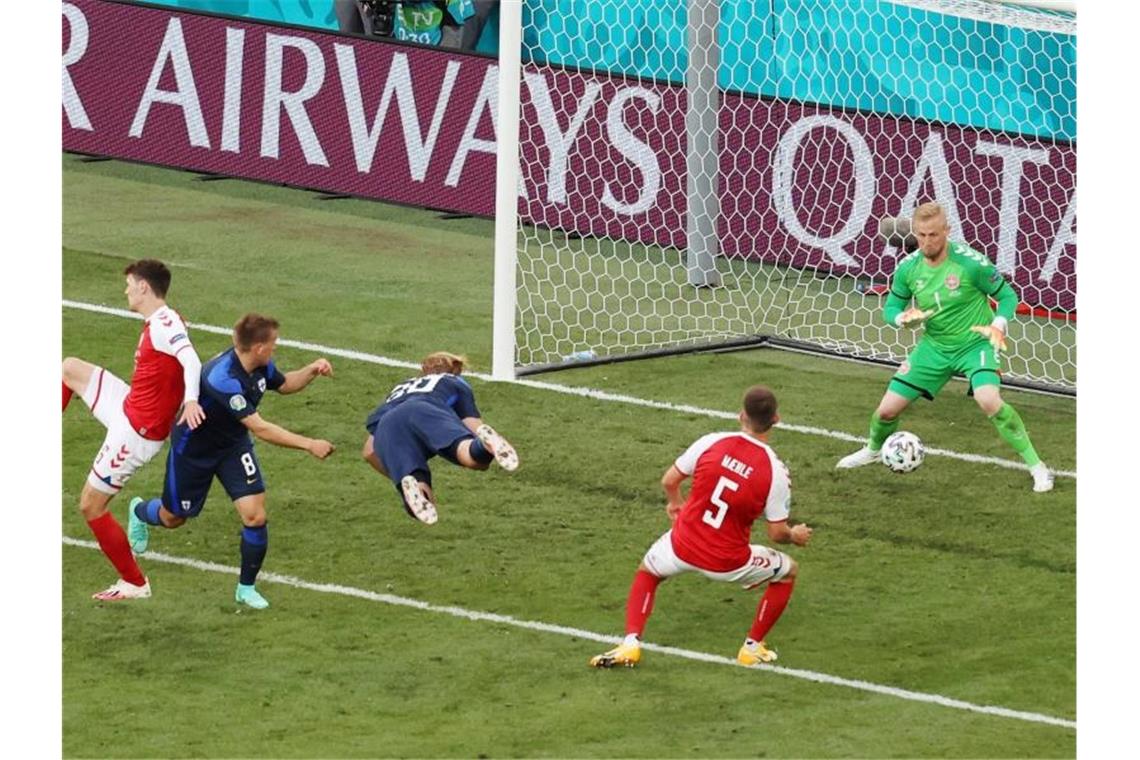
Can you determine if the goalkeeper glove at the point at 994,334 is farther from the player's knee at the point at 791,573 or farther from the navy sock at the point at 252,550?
the navy sock at the point at 252,550

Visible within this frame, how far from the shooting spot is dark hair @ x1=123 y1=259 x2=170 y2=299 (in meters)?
13.1

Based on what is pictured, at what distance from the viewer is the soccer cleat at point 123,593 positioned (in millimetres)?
13344

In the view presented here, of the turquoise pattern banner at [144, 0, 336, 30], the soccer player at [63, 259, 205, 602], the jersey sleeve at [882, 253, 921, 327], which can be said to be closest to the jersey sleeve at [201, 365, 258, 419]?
the soccer player at [63, 259, 205, 602]

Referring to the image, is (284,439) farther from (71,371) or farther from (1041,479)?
(1041,479)

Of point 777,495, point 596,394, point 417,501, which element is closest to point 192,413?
point 417,501

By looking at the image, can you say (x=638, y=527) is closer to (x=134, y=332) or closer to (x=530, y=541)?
(x=530, y=541)

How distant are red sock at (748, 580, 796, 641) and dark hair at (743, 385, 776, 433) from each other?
81cm

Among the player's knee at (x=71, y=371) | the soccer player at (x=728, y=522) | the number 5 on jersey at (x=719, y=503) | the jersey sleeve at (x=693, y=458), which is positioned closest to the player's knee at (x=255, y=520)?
the player's knee at (x=71, y=371)

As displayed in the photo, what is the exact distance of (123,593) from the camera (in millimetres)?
13359

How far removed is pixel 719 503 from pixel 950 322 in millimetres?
3618

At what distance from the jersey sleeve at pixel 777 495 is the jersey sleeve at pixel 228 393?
9.11 ft

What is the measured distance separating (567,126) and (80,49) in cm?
538

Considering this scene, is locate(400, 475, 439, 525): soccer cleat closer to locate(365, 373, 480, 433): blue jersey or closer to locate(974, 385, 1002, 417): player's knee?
locate(365, 373, 480, 433): blue jersey

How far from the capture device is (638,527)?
14531 millimetres
